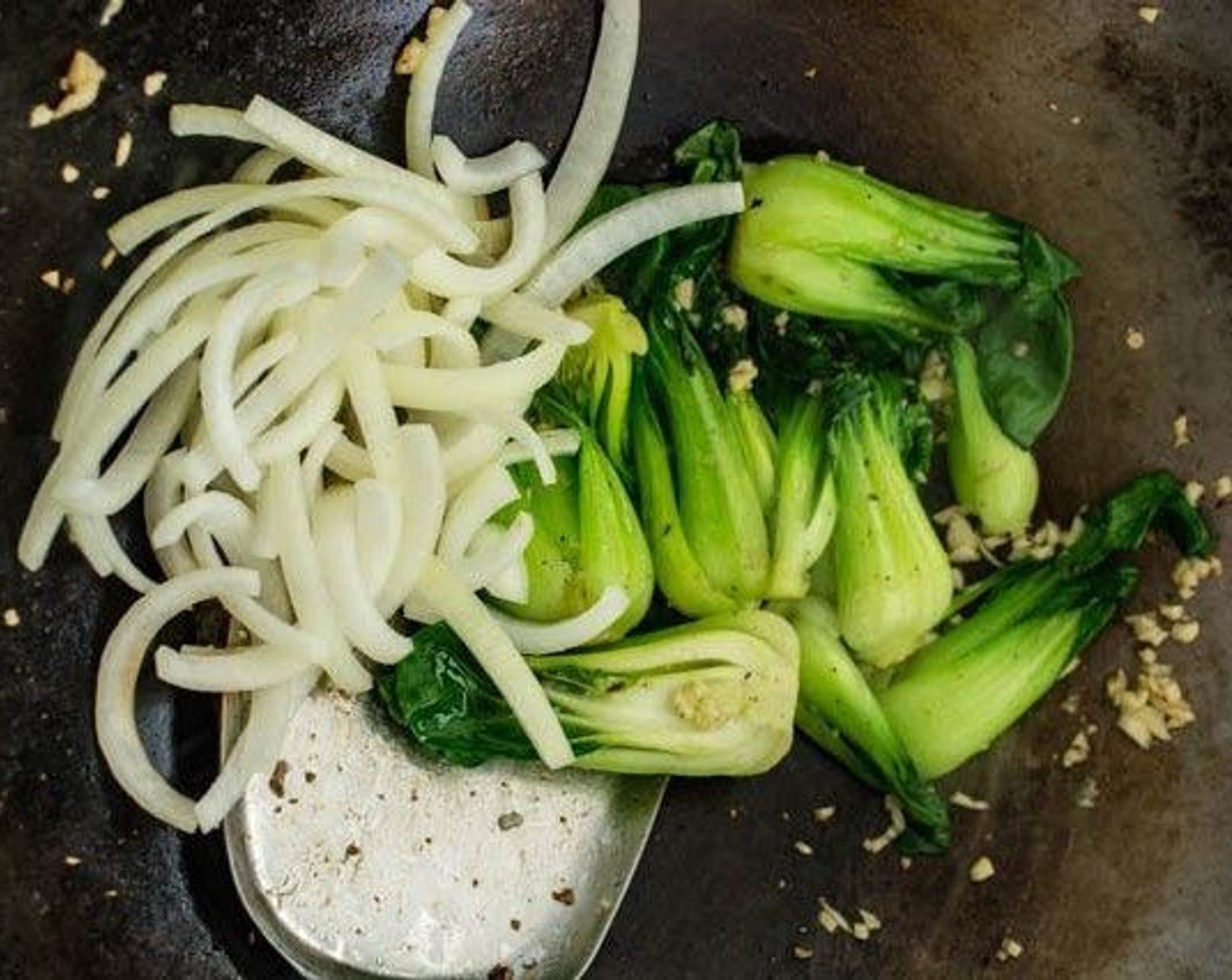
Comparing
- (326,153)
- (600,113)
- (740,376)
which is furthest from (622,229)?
(326,153)

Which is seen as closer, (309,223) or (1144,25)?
(309,223)

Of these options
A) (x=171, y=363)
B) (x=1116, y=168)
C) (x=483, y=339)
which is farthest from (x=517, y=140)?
(x=1116, y=168)

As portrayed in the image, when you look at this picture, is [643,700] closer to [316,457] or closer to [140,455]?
[316,457]

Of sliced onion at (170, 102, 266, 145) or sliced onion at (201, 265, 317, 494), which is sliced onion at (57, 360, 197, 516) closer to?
sliced onion at (201, 265, 317, 494)

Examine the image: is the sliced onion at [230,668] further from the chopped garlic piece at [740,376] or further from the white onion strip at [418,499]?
the chopped garlic piece at [740,376]

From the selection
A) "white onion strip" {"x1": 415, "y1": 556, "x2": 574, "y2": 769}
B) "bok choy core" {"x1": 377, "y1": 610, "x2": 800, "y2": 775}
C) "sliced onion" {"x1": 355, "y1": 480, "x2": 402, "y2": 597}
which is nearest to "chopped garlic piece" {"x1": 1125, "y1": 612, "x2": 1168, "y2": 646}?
"bok choy core" {"x1": 377, "y1": 610, "x2": 800, "y2": 775}

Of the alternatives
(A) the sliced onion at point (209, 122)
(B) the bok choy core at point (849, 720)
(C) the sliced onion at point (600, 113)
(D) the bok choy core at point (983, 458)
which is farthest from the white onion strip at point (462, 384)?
(D) the bok choy core at point (983, 458)

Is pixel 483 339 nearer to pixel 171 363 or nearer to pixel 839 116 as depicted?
pixel 171 363
